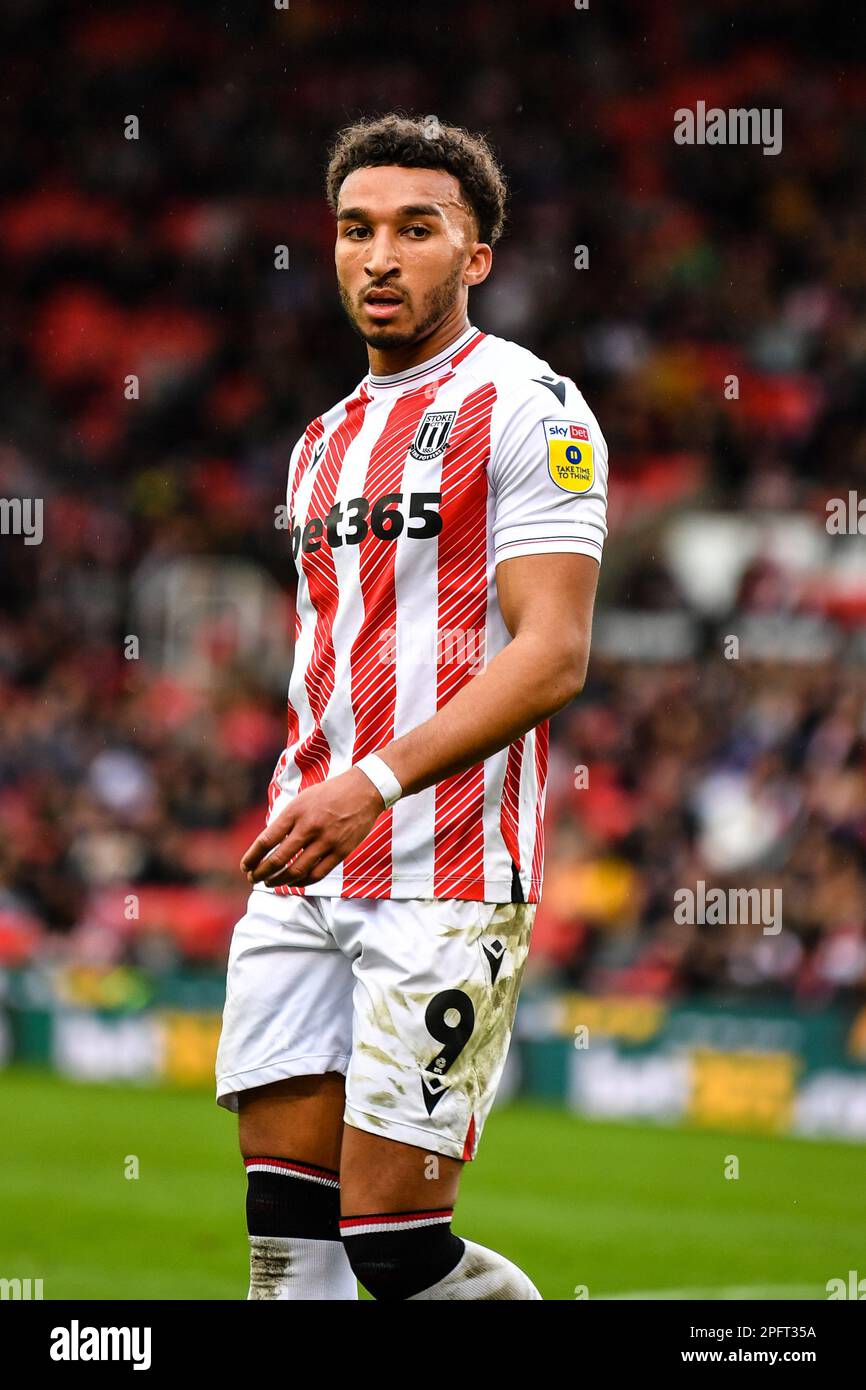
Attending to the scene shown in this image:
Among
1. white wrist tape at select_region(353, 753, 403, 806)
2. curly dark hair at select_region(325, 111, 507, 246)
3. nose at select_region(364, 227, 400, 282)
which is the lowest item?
white wrist tape at select_region(353, 753, 403, 806)

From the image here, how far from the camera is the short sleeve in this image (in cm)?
348

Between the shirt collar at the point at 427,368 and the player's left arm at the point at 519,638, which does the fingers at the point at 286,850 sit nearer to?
the player's left arm at the point at 519,638

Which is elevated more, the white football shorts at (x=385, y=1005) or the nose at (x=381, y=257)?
the nose at (x=381, y=257)

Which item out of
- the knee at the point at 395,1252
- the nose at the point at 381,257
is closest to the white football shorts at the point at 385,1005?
the knee at the point at 395,1252

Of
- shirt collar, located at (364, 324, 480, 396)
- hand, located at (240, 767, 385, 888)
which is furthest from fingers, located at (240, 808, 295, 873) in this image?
shirt collar, located at (364, 324, 480, 396)

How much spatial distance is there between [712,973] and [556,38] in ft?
35.1

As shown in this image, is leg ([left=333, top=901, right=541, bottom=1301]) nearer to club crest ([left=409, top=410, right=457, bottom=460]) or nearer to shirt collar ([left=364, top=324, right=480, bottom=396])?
club crest ([left=409, top=410, right=457, bottom=460])

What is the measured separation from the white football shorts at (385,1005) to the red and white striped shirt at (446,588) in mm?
51

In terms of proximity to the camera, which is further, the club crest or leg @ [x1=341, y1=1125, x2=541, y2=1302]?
the club crest

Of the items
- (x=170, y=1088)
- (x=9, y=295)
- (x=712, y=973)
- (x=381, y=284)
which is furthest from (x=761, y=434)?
(x=381, y=284)

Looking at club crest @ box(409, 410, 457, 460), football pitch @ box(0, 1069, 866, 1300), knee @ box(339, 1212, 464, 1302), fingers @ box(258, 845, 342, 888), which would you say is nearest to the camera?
fingers @ box(258, 845, 342, 888)

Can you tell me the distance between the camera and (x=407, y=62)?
19500mm

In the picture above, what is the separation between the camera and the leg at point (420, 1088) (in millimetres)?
3418
